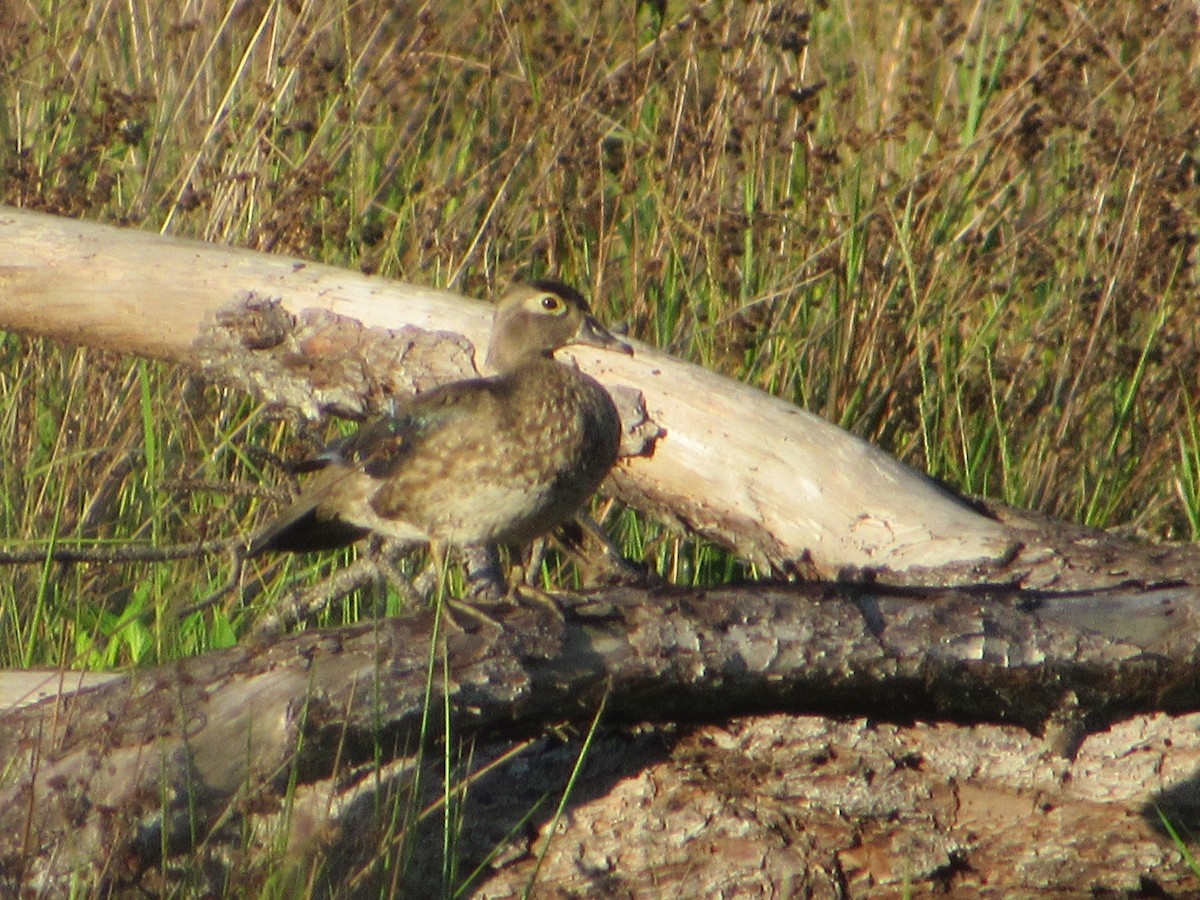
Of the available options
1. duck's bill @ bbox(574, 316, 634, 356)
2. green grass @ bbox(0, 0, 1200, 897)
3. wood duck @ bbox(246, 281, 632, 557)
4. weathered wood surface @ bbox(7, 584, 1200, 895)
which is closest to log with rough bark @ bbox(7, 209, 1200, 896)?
A: weathered wood surface @ bbox(7, 584, 1200, 895)

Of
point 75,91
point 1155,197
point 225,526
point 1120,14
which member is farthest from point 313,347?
point 1120,14

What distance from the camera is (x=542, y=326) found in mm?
3852

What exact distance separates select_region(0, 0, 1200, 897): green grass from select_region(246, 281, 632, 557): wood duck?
783 millimetres

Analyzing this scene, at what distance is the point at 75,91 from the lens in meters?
4.87

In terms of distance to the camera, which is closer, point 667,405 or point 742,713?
point 742,713

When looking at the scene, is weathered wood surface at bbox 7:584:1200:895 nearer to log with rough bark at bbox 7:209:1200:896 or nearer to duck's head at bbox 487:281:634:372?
log with rough bark at bbox 7:209:1200:896

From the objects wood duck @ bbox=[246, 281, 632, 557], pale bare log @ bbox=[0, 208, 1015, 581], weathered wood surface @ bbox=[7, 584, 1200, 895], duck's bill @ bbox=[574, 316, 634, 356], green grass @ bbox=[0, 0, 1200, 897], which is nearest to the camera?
weathered wood surface @ bbox=[7, 584, 1200, 895]

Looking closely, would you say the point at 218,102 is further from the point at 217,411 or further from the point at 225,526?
the point at 225,526

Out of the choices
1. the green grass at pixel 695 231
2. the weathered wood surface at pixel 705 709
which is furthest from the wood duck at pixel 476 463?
the green grass at pixel 695 231

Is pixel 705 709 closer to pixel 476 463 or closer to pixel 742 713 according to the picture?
pixel 742 713

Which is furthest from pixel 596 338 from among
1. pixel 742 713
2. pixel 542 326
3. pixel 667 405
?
pixel 742 713

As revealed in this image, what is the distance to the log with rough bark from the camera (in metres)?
2.86

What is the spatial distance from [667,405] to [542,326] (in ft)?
1.29

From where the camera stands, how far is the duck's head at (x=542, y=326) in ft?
12.6
